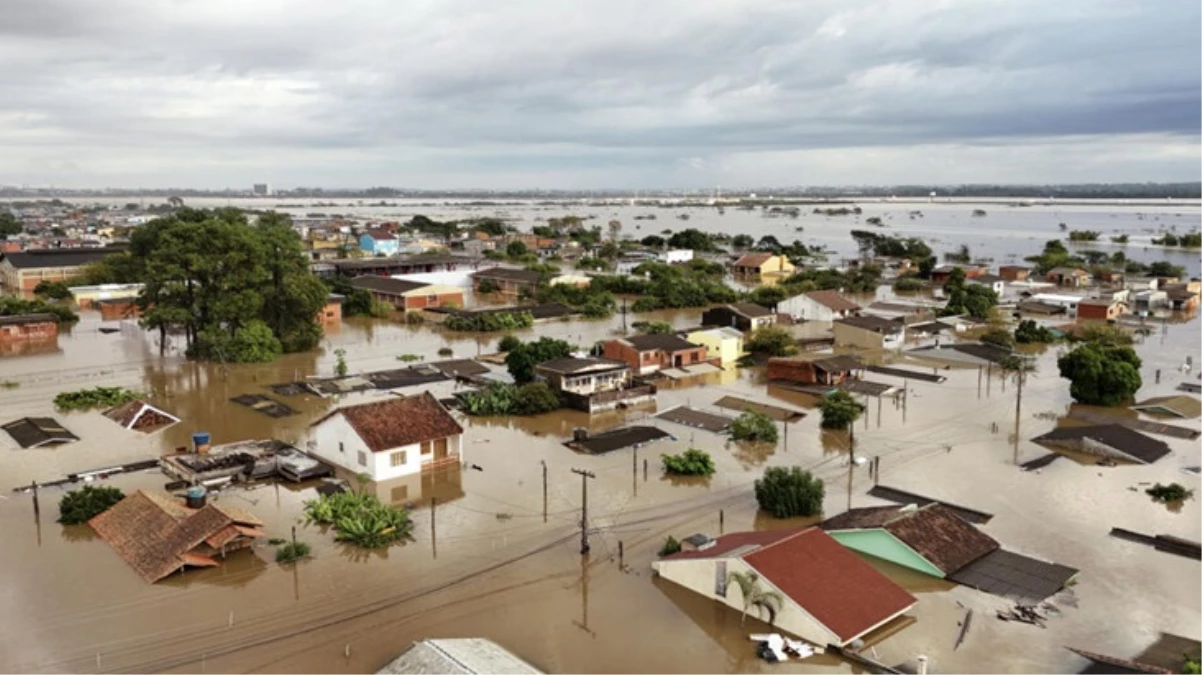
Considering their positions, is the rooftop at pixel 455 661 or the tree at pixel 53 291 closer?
the rooftop at pixel 455 661

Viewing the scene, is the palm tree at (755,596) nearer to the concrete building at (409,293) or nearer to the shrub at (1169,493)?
the shrub at (1169,493)

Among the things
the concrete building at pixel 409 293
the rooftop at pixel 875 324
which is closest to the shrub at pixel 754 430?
the rooftop at pixel 875 324

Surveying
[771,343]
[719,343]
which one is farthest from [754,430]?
[771,343]

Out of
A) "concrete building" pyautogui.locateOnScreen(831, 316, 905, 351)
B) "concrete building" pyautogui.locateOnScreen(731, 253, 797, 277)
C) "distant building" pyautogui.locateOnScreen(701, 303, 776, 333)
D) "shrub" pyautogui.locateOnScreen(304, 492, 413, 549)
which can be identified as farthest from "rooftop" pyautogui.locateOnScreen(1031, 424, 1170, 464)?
"concrete building" pyautogui.locateOnScreen(731, 253, 797, 277)

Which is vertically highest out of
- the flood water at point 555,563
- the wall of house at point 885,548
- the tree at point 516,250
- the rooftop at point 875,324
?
the tree at point 516,250

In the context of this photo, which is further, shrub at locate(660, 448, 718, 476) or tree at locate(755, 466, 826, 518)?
shrub at locate(660, 448, 718, 476)

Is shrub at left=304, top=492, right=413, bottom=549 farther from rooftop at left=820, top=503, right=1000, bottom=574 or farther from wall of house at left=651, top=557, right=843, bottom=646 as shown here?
rooftop at left=820, top=503, right=1000, bottom=574
